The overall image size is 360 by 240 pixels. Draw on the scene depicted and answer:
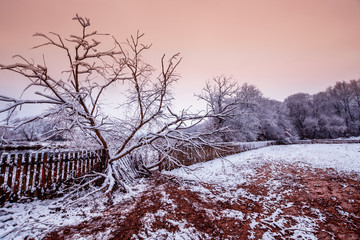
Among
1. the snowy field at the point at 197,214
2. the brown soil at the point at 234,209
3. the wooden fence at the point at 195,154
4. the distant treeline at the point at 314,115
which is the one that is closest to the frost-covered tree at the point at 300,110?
the distant treeline at the point at 314,115

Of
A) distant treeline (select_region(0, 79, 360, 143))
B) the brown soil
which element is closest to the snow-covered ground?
the brown soil

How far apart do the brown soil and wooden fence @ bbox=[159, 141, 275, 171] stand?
1351mm

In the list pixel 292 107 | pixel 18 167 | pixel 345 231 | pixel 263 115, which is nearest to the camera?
pixel 345 231

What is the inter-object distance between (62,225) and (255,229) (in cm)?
409

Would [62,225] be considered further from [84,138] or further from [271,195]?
[271,195]

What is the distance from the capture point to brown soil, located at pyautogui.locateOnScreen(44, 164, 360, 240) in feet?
9.14

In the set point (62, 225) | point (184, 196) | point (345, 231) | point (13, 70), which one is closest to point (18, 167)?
point (62, 225)

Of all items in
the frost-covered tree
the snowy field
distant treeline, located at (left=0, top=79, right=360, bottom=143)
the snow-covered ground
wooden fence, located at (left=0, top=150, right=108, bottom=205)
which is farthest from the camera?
the frost-covered tree

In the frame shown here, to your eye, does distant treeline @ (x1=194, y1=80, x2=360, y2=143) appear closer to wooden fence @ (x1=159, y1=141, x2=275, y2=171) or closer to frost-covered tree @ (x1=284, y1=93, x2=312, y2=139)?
frost-covered tree @ (x1=284, y1=93, x2=312, y2=139)

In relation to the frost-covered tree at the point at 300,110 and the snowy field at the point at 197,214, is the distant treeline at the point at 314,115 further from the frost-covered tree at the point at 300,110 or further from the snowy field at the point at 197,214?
the snowy field at the point at 197,214

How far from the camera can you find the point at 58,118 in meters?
4.39

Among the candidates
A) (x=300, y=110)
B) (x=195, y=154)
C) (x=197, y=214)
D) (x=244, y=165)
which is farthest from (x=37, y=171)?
(x=300, y=110)

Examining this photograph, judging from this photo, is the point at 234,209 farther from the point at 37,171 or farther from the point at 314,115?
the point at 314,115

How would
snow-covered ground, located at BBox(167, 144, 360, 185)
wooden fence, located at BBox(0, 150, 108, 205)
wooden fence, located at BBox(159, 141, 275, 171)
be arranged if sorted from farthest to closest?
1. snow-covered ground, located at BBox(167, 144, 360, 185)
2. wooden fence, located at BBox(159, 141, 275, 171)
3. wooden fence, located at BBox(0, 150, 108, 205)
